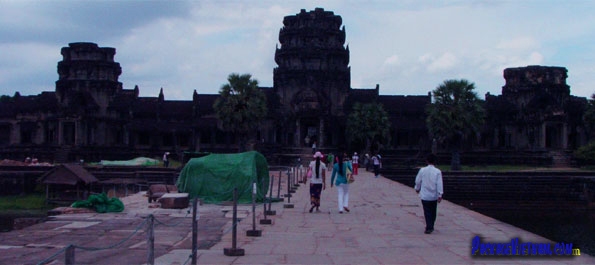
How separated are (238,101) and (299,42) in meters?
14.2

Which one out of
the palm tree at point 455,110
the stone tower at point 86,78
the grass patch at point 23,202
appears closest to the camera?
the grass patch at point 23,202

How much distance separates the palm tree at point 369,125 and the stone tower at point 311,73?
12.5ft

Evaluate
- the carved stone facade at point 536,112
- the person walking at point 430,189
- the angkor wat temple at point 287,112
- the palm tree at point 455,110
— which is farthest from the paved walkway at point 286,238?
the carved stone facade at point 536,112

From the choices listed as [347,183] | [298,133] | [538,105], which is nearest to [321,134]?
[298,133]

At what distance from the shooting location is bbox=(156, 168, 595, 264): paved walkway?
437 inches

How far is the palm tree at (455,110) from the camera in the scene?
1891 inches

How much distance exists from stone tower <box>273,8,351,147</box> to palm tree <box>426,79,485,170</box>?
43.4ft

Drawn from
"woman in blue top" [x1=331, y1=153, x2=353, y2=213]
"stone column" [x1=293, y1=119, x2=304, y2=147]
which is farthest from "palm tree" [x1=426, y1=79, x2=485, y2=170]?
"woman in blue top" [x1=331, y1=153, x2=353, y2=213]

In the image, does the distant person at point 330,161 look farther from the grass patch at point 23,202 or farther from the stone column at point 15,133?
the stone column at point 15,133

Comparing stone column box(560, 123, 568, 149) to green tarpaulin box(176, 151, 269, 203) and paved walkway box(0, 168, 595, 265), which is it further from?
green tarpaulin box(176, 151, 269, 203)

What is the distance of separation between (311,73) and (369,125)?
9.49 metres

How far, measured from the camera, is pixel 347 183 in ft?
62.2

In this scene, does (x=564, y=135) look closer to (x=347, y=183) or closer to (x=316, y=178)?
(x=347, y=183)

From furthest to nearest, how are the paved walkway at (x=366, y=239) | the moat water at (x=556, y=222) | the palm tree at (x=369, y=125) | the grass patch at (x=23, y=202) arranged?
the palm tree at (x=369, y=125), the grass patch at (x=23, y=202), the moat water at (x=556, y=222), the paved walkway at (x=366, y=239)
